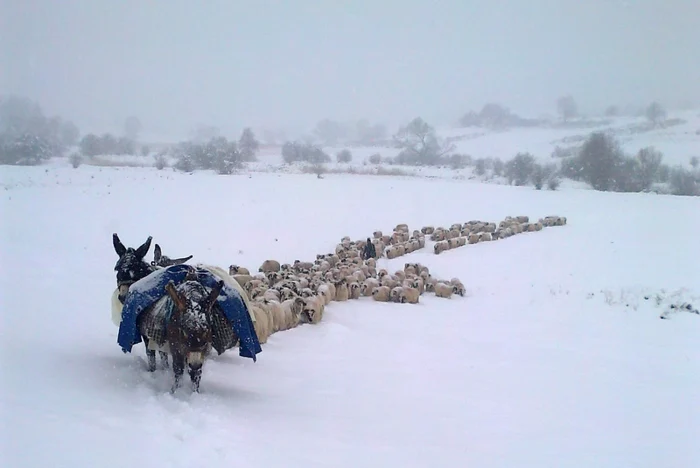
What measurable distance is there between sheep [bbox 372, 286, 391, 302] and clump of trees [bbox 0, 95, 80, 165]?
15354 mm

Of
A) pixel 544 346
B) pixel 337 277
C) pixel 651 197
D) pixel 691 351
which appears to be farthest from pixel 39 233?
pixel 651 197

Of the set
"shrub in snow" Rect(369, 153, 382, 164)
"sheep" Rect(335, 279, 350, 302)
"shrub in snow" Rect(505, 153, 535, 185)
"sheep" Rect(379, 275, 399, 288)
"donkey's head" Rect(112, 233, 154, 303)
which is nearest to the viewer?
"donkey's head" Rect(112, 233, 154, 303)

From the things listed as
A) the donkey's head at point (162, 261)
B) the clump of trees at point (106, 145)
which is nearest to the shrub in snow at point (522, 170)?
the clump of trees at point (106, 145)

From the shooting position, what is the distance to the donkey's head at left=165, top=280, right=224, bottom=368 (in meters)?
4.32

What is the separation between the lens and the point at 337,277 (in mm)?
12078

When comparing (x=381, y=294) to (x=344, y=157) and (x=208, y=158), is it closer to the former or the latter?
(x=208, y=158)

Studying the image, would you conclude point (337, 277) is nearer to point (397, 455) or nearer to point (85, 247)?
point (85, 247)

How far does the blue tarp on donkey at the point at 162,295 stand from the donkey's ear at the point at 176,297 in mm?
482

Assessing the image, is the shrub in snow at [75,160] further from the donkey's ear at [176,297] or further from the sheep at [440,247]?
the donkey's ear at [176,297]

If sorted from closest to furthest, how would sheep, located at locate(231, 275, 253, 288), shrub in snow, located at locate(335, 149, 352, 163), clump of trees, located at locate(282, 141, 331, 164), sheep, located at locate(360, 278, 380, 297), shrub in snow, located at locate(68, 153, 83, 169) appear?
sheep, located at locate(231, 275, 253, 288) < sheep, located at locate(360, 278, 380, 297) < shrub in snow, located at locate(68, 153, 83, 169) < clump of trees, located at locate(282, 141, 331, 164) < shrub in snow, located at locate(335, 149, 352, 163)

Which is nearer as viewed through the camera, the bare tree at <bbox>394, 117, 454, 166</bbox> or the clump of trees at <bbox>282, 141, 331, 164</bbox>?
the clump of trees at <bbox>282, 141, 331, 164</bbox>

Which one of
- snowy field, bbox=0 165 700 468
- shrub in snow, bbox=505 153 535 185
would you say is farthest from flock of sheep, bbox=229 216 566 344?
shrub in snow, bbox=505 153 535 185

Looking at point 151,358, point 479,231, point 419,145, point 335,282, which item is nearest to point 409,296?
point 335,282

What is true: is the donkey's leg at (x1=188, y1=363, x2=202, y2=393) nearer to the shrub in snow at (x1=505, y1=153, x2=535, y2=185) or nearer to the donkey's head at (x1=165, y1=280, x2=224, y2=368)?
the donkey's head at (x1=165, y1=280, x2=224, y2=368)
